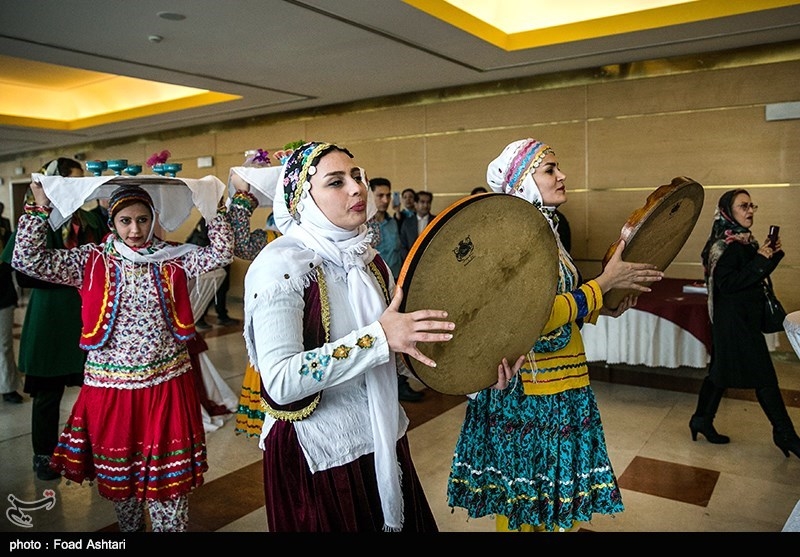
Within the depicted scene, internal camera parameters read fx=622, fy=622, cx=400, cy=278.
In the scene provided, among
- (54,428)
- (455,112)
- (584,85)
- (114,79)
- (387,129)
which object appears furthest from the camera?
(114,79)

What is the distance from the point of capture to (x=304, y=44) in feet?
16.8

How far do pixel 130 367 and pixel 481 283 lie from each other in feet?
4.74

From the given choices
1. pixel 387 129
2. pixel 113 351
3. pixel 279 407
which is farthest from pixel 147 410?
pixel 387 129

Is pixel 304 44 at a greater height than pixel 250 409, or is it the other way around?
pixel 304 44

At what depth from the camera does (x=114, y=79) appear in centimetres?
920

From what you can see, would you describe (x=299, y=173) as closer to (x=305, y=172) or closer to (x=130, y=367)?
(x=305, y=172)

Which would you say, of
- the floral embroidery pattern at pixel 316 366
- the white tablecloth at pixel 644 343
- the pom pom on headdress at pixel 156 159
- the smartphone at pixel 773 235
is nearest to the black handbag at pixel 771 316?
the smartphone at pixel 773 235

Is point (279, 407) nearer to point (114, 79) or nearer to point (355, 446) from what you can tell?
point (355, 446)

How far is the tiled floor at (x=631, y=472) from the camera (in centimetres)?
270

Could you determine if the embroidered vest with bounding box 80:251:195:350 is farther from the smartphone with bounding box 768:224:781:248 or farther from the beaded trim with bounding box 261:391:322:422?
the smartphone with bounding box 768:224:781:248

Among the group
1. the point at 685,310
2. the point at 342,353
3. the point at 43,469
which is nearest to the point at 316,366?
the point at 342,353

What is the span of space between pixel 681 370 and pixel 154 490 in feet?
13.2

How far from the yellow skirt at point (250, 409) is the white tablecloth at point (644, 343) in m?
2.53

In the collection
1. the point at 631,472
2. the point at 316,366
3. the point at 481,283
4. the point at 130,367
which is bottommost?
the point at 631,472
